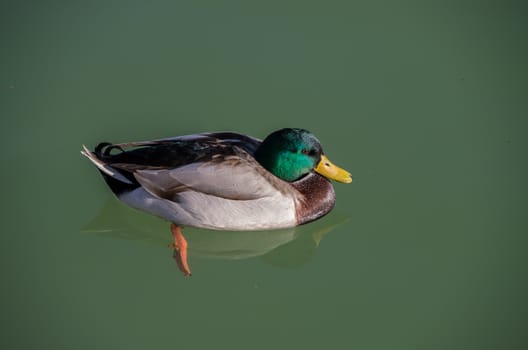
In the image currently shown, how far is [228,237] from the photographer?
18.1 feet

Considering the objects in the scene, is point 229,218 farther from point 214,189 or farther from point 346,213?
point 346,213

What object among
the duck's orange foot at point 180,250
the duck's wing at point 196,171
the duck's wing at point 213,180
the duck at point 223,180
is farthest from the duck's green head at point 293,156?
the duck's orange foot at point 180,250

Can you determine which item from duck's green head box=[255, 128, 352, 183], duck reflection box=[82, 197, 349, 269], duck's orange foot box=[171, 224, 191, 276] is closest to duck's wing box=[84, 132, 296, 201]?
duck's green head box=[255, 128, 352, 183]

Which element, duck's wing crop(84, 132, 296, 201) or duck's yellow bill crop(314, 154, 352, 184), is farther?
duck's yellow bill crop(314, 154, 352, 184)

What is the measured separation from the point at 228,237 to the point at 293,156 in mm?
878

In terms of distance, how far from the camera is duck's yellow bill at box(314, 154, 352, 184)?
5.52 meters

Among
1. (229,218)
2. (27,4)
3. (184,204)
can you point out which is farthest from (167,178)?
(27,4)

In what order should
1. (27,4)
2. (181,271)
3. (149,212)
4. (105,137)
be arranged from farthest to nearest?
(27,4), (105,137), (149,212), (181,271)

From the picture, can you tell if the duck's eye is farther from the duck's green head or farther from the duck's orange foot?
the duck's orange foot

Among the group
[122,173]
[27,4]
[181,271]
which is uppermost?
[27,4]

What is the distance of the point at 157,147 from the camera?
213 inches

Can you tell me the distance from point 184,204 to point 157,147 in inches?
21.5

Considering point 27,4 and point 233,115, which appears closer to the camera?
point 233,115

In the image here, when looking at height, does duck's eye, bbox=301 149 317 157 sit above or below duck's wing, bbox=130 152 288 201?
above
